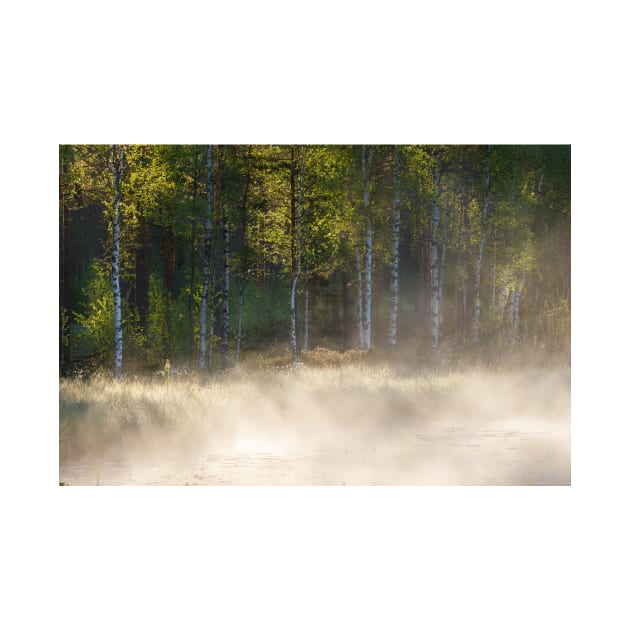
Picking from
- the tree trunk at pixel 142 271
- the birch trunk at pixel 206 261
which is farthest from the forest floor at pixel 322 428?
the tree trunk at pixel 142 271

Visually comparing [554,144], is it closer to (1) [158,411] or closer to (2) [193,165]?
(2) [193,165]

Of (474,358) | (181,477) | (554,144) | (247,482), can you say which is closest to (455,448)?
(474,358)

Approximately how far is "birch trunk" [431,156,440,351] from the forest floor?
1.63ft

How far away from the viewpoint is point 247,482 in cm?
805

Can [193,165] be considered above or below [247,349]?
above

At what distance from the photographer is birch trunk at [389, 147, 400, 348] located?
8.39 meters

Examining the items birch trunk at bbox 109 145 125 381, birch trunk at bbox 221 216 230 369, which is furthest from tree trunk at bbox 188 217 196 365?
birch trunk at bbox 109 145 125 381

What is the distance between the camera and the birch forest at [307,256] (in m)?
8.40

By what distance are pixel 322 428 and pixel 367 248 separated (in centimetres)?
215

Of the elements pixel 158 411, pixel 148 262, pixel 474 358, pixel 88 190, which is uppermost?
pixel 88 190

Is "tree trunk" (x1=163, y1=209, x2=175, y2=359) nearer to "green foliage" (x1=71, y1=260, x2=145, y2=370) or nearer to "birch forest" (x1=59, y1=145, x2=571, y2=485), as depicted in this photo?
"birch forest" (x1=59, y1=145, x2=571, y2=485)

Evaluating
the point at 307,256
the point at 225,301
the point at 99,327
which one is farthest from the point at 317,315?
the point at 99,327

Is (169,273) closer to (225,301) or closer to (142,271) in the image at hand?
(142,271)
